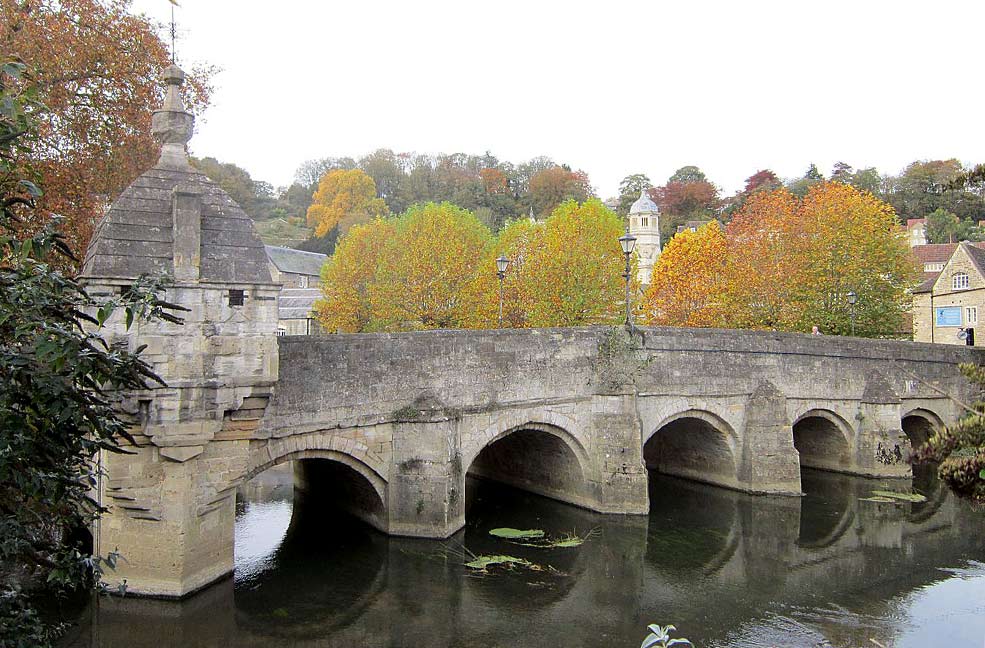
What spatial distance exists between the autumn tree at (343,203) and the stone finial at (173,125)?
5079cm

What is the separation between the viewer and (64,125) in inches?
523

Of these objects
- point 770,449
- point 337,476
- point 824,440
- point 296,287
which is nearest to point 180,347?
point 337,476

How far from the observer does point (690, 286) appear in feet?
92.5

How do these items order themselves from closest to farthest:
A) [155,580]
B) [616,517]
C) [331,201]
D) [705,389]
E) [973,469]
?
[973,469] < [155,580] < [616,517] < [705,389] < [331,201]

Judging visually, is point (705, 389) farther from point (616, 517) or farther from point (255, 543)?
point (255, 543)

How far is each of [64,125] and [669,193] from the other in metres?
65.2

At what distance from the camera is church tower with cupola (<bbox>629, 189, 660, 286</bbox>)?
60.8 m

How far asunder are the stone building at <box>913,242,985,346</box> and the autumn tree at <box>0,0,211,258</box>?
34.4 metres

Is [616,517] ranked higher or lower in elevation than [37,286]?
lower

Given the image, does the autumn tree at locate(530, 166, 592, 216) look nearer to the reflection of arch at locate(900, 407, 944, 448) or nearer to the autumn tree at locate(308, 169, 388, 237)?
the autumn tree at locate(308, 169, 388, 237)

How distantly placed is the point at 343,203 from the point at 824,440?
51.1 m

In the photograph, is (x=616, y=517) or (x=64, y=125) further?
(x=616, y=517)

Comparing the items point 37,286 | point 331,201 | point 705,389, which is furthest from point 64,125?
point 331,201

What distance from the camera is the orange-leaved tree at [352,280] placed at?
3070cm
